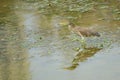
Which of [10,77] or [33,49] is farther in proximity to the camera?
[33,49]

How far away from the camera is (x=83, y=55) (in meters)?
Result: 9.73

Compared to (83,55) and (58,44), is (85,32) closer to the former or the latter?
(58,44)

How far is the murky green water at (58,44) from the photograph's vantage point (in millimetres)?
8578

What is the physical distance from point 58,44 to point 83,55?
1.17 m

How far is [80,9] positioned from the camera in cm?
1582

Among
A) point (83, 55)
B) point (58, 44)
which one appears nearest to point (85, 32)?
point (58, 44)

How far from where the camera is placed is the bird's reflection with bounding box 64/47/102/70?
9.14 metres


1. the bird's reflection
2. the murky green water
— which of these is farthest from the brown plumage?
the bird's reflection

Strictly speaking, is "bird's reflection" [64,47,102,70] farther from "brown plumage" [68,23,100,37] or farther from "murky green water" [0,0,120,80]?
"brown plumage" [68,23,100,37]

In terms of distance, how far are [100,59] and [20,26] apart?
5.06 meters

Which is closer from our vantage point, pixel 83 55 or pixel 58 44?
pixel 83 55

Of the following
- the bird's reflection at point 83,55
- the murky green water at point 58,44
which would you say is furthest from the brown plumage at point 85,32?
the bird's reflection at point 83,55

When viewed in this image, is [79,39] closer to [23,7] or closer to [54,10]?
[54,10]

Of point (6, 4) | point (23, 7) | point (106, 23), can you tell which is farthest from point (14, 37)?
point (6, 4)
